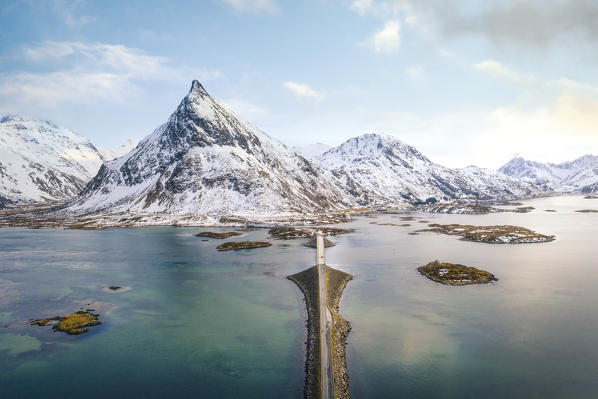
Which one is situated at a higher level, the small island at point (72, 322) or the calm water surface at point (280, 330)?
the small island at point (72, 322)

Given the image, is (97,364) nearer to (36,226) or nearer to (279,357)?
(279,357)

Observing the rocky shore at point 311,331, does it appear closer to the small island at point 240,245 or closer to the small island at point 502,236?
the small island at point 240,245

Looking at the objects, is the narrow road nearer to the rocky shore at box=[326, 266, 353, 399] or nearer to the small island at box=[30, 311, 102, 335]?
the rocky shore at box=[326, 266, 353, 399]

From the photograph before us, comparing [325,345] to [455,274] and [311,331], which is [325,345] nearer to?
[311,331]

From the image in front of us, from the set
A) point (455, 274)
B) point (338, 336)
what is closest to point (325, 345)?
point (338, 336)

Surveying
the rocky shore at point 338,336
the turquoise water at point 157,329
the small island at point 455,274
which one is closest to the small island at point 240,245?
the turquoise water at point 157,329

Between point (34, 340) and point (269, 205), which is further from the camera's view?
point (269, 205)

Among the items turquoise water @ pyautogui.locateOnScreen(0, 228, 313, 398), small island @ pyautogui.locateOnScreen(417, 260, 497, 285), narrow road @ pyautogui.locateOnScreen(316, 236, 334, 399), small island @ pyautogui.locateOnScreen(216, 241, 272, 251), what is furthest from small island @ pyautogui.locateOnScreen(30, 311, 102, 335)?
small island @ pyautogui.locateOnScreen(417, 260, 497, 285)

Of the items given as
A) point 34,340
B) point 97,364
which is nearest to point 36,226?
point 34,340
